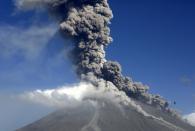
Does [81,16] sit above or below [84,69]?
above

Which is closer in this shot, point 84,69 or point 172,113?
point 84,69

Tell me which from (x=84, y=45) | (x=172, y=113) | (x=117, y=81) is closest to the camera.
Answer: (x=84, y=45)

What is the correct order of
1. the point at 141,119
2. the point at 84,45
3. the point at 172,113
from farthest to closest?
the point at 172,113
the point at 141,119
the point at 84,45

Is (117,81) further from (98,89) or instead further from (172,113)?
(172,113)

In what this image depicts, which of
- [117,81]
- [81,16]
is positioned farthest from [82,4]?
[117,81]

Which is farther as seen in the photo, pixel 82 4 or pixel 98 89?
pixel 98 89

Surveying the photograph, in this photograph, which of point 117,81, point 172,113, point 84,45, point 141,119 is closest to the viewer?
point 84,45

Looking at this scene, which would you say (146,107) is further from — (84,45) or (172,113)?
(84,45)

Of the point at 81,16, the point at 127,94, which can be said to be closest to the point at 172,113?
the point at 127,94

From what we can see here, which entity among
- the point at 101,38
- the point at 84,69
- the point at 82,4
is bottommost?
the point at 84,69
